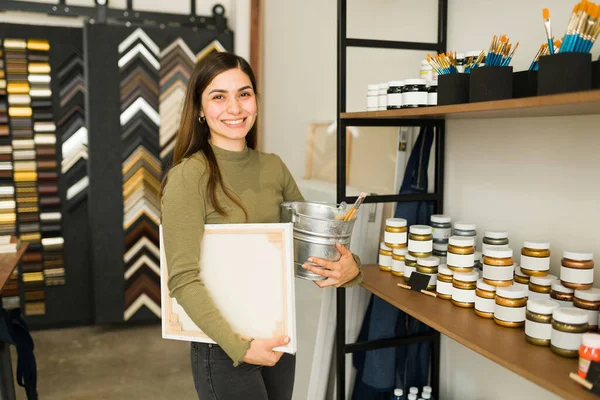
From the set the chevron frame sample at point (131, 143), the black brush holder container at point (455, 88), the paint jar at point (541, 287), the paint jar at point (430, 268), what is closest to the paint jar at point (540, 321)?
the paint jar at point (541, 287)

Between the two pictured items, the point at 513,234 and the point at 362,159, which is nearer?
the point at 513,234

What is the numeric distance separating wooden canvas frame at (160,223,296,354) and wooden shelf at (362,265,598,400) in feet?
1.26

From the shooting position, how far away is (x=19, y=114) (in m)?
3.66

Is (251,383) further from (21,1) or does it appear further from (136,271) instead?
(21,1)

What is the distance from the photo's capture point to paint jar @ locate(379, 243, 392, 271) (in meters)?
1.85

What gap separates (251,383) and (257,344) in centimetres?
19

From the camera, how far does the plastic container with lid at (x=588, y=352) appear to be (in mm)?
994

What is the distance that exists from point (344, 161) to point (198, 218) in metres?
0.66

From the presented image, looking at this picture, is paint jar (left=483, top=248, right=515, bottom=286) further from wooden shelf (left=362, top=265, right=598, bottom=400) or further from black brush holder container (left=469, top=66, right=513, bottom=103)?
black brush holder container (left=469, top=66, right=513, bottom=103)

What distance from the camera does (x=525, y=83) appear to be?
1268 millimetres

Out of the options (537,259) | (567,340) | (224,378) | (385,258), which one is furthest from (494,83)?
(224,378)

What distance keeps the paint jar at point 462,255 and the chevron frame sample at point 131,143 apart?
265 centimetres

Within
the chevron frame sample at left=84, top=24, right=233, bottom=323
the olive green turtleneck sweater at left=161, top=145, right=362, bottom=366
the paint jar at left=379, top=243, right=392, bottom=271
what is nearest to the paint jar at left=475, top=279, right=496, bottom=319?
the paint jar at left=379, top=243, right=392, bottom=271

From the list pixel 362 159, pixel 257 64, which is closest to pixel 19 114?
pixel 257 64
